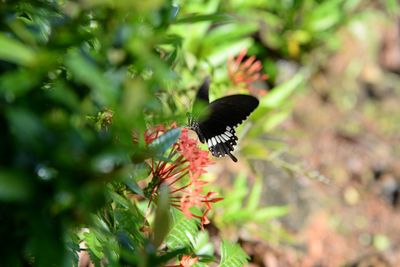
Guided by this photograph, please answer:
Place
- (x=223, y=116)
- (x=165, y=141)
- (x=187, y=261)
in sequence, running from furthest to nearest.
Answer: (x=223, y=116) < (x=187, y=261) < (x=165, y=141)

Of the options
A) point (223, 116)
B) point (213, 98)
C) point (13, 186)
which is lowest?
point (213, 98)

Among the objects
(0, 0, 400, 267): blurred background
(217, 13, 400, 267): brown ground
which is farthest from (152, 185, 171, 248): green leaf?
(217, 13, 400, 267): brown ground

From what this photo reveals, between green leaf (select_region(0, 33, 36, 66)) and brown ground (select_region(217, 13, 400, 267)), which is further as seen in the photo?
brown ground (select_region(217, 13, 400, 267))

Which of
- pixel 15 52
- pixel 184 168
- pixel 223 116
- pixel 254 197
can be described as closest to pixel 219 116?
pixel 223 116

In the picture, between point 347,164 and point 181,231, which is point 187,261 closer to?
point 181,231

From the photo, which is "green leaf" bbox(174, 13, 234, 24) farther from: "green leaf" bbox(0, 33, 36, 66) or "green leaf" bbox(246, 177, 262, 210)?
"green leaf" bbox(246, 177, 262, 210)

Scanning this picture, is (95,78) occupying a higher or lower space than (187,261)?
higher

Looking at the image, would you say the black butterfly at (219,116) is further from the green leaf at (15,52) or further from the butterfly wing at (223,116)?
the green leaf at (15,52)

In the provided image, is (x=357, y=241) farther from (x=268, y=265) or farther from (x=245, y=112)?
(x=245, y=112)
